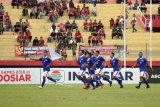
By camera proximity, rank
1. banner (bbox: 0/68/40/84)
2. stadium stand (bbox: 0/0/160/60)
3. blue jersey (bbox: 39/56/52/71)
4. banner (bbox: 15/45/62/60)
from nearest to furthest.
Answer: blue jersey (bbox: 39/56/52/71) < banner (bbox: 0/68/40/84) < banner (bbox: 15/45/62/60) < stadium stand (bbox: 0/0/160/60)

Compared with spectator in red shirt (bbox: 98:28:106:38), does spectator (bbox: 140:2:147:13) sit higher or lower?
higher

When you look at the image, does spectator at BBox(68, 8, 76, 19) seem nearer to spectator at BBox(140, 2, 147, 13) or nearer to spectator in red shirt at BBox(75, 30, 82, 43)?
spectator in red shirt at BBox(75, 30, 82, 43)

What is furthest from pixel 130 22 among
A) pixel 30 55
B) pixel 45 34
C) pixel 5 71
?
pixel 5 71

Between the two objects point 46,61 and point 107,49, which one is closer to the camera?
point 46,61

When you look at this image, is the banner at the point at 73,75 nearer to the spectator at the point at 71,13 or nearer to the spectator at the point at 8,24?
the spectator at the point at 8,24

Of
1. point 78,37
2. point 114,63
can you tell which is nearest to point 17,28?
point 78,37

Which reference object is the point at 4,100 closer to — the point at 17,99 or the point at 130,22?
the point at 17,99

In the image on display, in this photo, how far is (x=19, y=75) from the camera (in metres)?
46.5

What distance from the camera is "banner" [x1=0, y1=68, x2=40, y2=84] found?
46250 millimetres

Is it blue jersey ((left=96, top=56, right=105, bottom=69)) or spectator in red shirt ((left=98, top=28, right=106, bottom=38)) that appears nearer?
blue jersey ((left=96, top=56, right=105, bottom=69))

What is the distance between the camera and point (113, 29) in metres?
57.3

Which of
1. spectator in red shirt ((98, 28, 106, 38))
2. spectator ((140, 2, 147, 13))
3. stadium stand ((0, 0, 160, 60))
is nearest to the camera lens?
stadium stand ((0, 0, 160, 60))

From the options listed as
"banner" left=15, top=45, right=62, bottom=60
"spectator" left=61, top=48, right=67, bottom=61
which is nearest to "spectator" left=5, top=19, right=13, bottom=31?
"banner" left=15, top=45, right=62, bottom=60

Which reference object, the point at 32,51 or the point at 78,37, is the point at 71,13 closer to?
the point at 78,37
